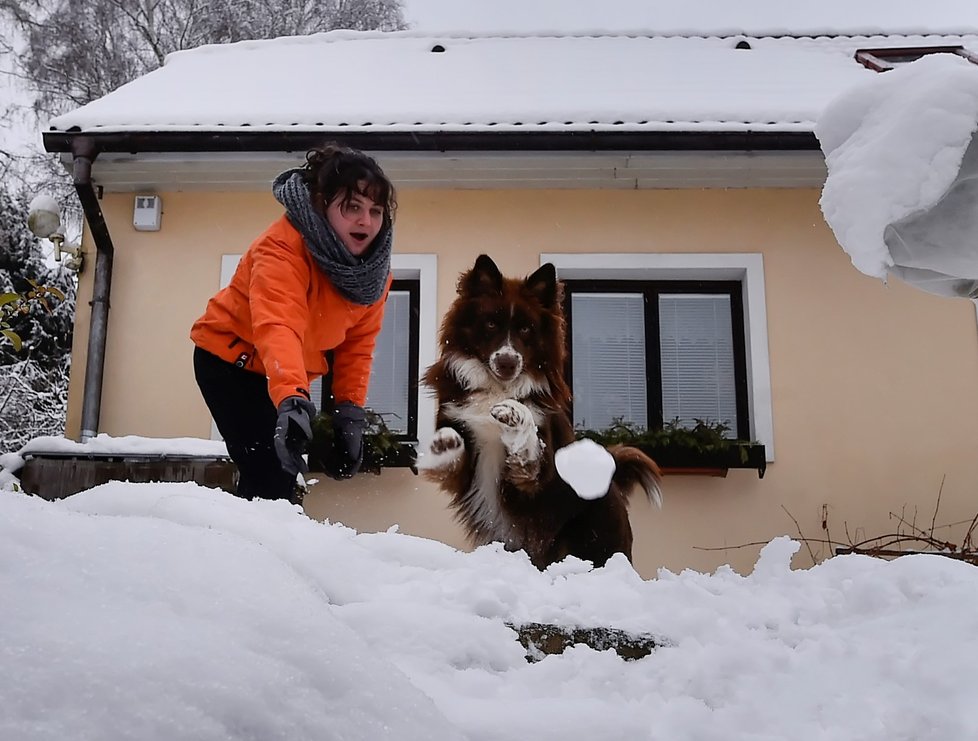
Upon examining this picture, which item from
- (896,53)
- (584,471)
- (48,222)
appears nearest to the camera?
(584,471)

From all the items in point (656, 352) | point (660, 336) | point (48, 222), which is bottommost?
point (656, 352)

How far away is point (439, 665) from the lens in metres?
1.20

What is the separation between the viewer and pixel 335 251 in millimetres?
2963

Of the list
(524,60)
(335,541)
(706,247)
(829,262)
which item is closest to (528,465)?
(335,541)

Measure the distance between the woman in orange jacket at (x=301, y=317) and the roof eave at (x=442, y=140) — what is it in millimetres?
2447

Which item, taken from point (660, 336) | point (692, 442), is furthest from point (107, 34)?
point (692, 442)

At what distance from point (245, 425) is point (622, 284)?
3.42 metres

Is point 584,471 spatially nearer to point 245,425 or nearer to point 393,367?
point 245,425

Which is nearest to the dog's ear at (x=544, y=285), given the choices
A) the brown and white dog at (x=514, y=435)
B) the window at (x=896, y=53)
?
the brown and white dog at (x=514, y=435)

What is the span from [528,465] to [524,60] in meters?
4.86

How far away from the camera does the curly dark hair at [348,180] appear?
296 cm

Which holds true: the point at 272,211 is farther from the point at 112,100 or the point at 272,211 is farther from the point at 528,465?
the point at 528,465

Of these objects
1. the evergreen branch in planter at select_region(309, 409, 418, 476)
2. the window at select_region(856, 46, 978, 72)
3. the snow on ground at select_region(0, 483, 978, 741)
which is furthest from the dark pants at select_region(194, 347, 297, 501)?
the window at select_region(856, 46, 978, 72)

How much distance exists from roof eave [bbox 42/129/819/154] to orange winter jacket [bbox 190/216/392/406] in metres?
2.43
